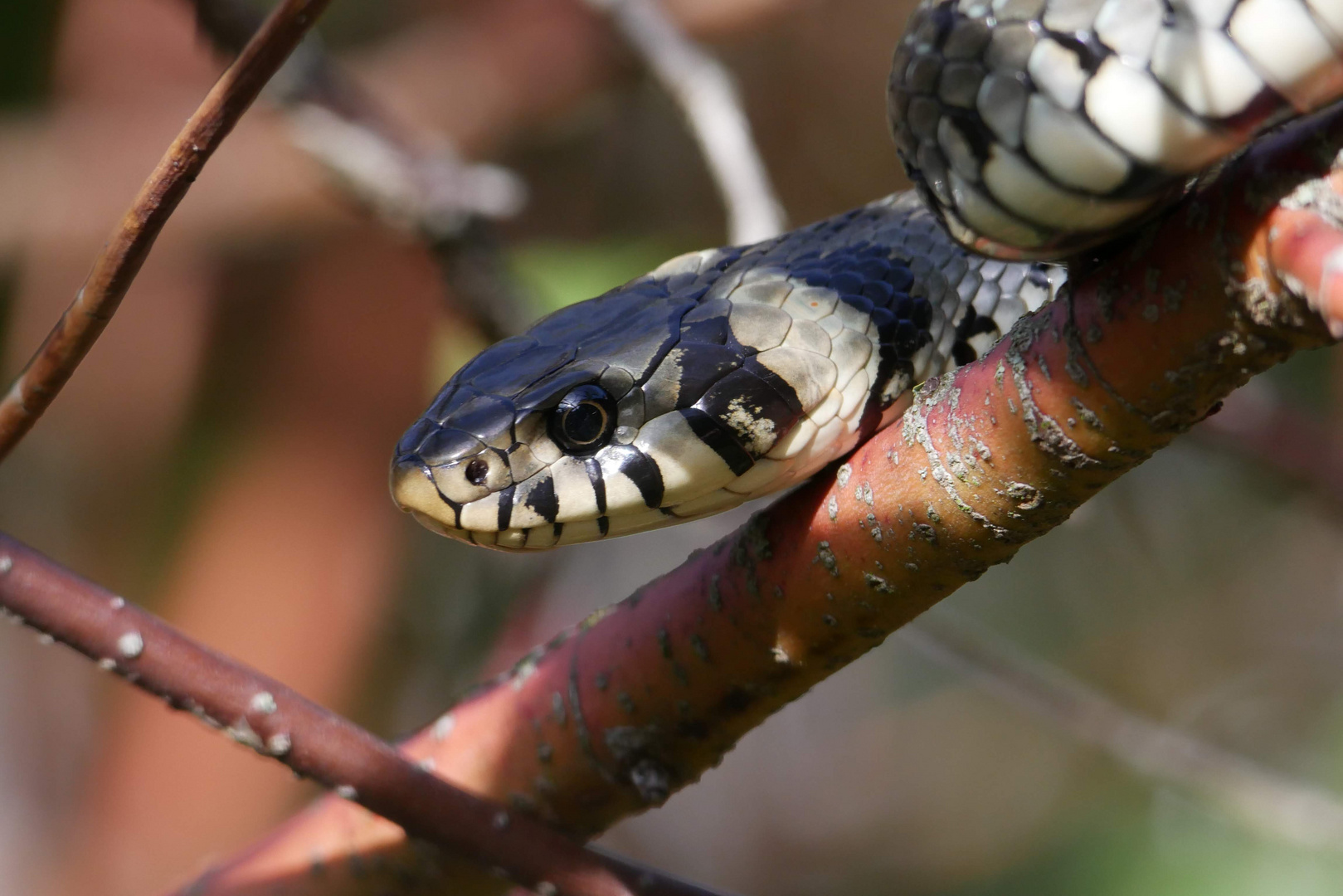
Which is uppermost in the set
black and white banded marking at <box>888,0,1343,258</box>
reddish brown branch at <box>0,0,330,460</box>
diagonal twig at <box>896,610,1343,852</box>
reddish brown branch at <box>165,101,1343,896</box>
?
reddish brown branch at <box>0,0,330,460</box>

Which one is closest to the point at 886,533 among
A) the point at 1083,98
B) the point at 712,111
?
the point at 1083,98

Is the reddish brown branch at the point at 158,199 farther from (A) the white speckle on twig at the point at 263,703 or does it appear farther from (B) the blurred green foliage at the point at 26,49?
(B) the blurred green foliage at the point at 26,49

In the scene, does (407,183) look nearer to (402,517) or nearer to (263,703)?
(263,703)

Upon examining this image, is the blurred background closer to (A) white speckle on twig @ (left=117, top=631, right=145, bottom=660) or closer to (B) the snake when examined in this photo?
(B) the snake

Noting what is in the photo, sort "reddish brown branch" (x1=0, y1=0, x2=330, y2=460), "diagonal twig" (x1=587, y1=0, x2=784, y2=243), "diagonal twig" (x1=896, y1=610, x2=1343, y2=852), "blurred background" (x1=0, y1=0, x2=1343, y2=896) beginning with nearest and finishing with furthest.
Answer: "reddish brown branch" (x1=0, y1=0, x2=330, y2=460) < "diagonal twig" (x1=587, y1=0, x2=784, y2=243) < "diagonal twig" (x1=896, y1=610, x2=1343, y2=852) < "blurred background" (x1=0, y1=0, x2=1343, y2=896)

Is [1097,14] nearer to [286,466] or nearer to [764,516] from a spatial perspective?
[764,516]

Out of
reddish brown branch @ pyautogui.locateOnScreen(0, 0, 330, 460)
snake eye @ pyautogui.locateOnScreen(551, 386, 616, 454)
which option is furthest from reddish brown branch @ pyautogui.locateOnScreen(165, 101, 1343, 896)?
reddish brown branch @ pyautogui.locateOnScreen(0, 0, 330, 460)

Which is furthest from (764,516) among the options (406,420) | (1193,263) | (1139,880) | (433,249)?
(406,420)
